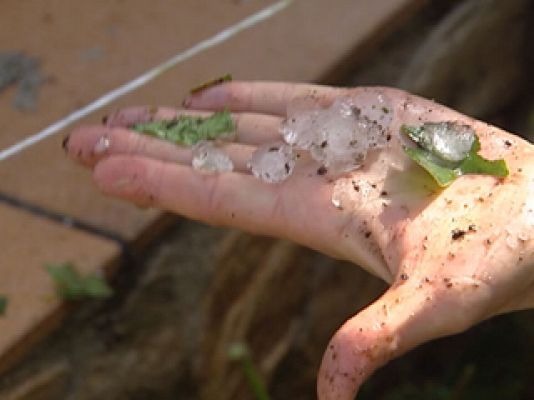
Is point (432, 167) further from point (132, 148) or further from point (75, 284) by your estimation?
point (75, 284)

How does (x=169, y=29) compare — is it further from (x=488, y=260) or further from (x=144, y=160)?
(x=488, y=260)

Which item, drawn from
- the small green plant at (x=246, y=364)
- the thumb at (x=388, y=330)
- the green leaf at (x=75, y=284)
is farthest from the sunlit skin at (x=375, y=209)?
the small green plant at (x=246, y=364)

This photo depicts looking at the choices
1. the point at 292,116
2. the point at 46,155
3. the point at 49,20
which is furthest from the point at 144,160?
the point at 49,20

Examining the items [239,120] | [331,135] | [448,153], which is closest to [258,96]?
[239,120]

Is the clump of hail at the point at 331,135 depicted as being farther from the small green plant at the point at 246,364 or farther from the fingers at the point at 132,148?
the small green plant at the point at 246,364

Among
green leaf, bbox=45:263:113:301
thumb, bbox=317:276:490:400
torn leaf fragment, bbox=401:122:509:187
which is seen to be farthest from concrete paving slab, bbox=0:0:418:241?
thumb, bbox=317:276:490:400
